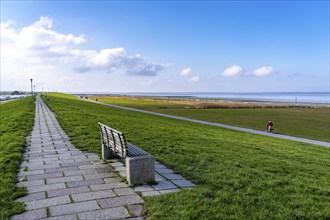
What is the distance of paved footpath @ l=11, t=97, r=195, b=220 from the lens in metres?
Result: 4.21

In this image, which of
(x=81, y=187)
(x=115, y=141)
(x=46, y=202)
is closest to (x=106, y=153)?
(x=115, y=141)

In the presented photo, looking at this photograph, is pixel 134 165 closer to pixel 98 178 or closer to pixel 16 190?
pixel 98 178

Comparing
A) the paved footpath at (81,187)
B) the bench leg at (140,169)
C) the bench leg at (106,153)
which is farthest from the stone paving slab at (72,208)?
the bench leg at (106,153)

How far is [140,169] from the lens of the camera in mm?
5453

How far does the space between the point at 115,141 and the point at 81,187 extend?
50.9 inches

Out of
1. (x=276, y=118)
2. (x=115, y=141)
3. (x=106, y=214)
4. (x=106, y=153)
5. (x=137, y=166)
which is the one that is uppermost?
(x=115, y=141)

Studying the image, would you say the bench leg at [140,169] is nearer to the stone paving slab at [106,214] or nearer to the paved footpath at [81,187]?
the paved footpath at [81,187]

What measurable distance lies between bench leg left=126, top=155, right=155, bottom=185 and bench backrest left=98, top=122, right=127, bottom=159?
276 mm

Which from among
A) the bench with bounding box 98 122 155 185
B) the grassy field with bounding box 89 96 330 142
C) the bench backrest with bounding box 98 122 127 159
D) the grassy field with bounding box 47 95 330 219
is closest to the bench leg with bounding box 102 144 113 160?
the bench backrest with bounding box 98 122 127 159

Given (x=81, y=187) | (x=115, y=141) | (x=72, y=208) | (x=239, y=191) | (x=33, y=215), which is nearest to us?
(x=33, y=215)

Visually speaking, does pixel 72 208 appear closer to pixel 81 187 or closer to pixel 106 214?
pixel 106 214

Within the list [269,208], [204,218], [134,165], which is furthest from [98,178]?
[269,208]

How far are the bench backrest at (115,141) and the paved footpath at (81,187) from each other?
1.49 feet

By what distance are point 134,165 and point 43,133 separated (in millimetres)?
8128
